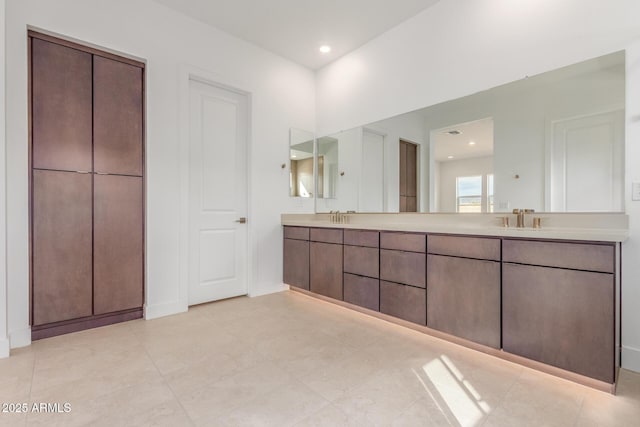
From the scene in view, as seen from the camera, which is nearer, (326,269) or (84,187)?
(84,187)

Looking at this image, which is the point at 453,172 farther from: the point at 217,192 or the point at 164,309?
the point at 164,309

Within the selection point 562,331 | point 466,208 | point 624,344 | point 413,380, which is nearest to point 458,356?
point 413,380

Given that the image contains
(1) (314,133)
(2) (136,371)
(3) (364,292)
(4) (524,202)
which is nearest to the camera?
(2) (136,371)

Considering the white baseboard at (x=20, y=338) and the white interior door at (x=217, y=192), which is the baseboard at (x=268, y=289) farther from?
the white baseboard at (x=20, y=338)

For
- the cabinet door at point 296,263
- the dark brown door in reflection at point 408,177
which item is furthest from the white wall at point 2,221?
the dark brown door in reflection at point 408,177

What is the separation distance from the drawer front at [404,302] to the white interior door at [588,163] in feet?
3.80

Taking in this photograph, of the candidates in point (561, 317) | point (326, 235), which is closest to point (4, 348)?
point (326, 235)

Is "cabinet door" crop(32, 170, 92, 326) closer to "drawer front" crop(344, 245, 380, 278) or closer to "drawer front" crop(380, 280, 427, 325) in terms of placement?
"drawer front" crop(344, 245, 380, 278)

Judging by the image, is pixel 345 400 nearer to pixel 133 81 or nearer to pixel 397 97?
pixel 397 97

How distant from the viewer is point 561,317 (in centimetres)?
176

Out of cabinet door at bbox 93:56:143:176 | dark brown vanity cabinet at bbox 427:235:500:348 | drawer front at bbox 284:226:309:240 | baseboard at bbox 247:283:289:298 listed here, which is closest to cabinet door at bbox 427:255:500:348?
dark brown vanity cabinet at bbox 427:235:500:348

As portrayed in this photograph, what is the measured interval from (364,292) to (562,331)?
58.3 inches

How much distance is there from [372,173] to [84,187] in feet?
8.94

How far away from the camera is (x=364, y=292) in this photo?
2.87 metres
